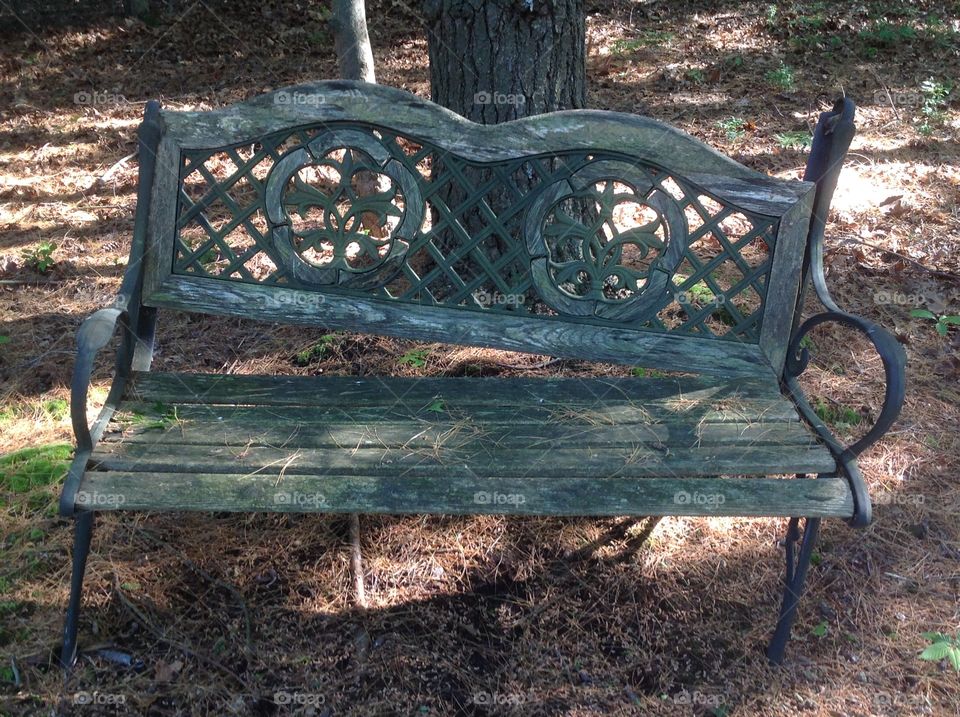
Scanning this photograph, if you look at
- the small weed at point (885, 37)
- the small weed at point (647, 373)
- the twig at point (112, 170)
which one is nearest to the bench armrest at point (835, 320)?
the small weed at point (647, 373)

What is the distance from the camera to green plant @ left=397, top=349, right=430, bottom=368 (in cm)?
349

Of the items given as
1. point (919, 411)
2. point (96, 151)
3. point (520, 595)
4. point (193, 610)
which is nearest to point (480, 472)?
point (520, 595)

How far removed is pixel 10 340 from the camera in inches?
143

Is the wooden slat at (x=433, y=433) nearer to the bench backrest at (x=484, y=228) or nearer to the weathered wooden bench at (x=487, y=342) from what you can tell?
the weathered wooden bench at (x=487, y=342)

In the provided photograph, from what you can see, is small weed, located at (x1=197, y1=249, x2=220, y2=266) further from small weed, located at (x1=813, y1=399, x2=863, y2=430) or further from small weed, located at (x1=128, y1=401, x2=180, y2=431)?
small weed, located at (x1=813, y1=399, x2=863, y2=430)

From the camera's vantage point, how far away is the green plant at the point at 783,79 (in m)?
5.73

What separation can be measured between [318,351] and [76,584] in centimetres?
154

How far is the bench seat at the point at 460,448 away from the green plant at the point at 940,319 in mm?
1547

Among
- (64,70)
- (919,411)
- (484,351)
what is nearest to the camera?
(919,411)

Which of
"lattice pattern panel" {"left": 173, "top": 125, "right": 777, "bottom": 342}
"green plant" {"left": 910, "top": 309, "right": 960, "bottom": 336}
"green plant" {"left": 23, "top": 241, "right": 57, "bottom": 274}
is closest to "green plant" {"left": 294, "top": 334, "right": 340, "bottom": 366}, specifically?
"lattice pattern panel" {"left": 173, "top": 125, "right": 777, "bottom": 342}

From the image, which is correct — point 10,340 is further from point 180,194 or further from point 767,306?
point 767,306

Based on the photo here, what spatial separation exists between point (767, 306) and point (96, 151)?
15.6 ft

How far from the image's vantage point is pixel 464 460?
224 centimetres

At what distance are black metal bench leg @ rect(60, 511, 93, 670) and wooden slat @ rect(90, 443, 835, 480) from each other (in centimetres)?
21
